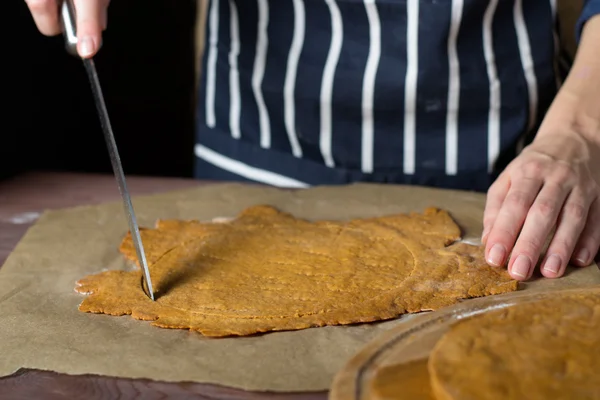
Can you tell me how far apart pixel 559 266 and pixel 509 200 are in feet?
0.38

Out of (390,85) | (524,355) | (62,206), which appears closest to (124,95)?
(62,206)

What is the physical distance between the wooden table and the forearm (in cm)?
66

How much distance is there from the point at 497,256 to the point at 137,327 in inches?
19.0

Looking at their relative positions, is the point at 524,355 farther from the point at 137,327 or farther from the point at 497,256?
the point at 137,327

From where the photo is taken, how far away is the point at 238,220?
1232 millimetres

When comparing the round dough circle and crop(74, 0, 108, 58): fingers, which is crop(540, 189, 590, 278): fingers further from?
crop(74, 0, 108, 58): fingers

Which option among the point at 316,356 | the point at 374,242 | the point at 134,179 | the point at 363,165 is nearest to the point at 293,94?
the point at 363,165

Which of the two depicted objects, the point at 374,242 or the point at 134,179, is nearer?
the point at 374,242

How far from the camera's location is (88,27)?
1.02m

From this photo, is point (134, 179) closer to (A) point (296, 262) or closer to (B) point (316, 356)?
(A) point (296, 262)

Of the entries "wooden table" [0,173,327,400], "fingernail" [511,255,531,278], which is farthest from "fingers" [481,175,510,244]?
"wooden table" [0,173,327,400]

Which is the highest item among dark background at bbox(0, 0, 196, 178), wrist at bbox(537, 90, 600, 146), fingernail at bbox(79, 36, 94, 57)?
fingernail at bbox(79, 36, 94, 57)

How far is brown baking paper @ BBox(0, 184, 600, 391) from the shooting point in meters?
0.82

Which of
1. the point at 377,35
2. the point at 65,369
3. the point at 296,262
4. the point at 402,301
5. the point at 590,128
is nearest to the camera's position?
the point at 65,369
